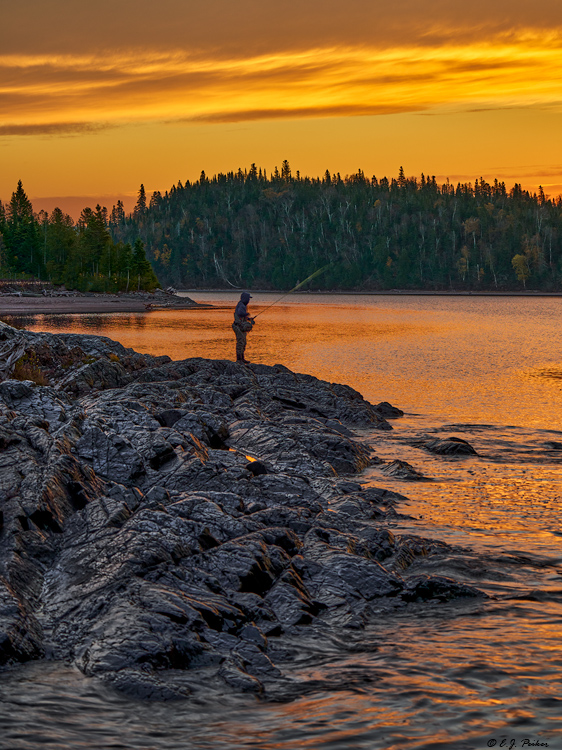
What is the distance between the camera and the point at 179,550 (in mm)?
8828

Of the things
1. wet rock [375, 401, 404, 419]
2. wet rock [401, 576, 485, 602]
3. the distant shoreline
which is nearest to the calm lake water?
wet rock [401, 576, 485, 602]

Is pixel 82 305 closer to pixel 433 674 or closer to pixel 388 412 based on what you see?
pixel 388 412

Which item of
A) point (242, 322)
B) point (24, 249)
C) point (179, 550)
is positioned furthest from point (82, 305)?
point (179, 550)

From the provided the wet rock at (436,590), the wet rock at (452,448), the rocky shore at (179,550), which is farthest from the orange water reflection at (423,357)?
the wet rock at (436,590)

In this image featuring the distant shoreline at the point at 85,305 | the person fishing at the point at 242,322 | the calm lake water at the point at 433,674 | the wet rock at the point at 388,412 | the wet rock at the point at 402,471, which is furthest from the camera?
the distant shoreline at the point at 85,305

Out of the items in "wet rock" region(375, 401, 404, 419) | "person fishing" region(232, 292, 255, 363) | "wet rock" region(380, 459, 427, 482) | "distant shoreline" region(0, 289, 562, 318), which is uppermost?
"distant shoreline" region(0, 289, 562, 318)

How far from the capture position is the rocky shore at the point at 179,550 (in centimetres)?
727

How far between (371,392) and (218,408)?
11.7m

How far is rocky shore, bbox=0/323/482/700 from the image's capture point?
7.27 metres

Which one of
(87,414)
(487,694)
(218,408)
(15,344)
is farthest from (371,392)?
(487,694)

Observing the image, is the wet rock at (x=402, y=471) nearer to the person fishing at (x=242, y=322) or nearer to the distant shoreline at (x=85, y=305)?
the person fishing at (x=242, y=322)

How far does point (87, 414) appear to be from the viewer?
1421cm

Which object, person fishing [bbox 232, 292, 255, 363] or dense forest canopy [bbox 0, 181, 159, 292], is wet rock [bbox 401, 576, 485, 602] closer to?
person fishing [bbox 232, 292, 255, 363]

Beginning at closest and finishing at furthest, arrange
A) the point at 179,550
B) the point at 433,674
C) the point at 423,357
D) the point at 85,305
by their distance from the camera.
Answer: the point at 433,674
the point at 179,550
the point at 423,357
the point at 85,305
